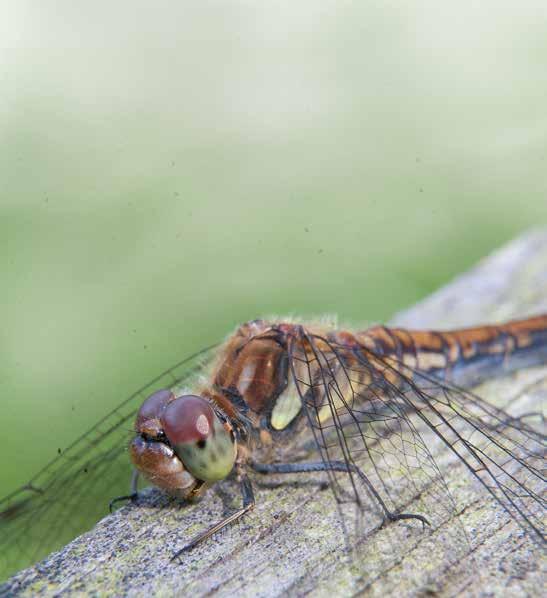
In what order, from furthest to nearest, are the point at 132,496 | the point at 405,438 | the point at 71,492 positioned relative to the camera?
the point at 71,492
the point at 405,438
the point at 132,496

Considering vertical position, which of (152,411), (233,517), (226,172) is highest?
(226,172)

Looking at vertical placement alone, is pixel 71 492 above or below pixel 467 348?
above

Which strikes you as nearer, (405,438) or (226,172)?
(405,438)

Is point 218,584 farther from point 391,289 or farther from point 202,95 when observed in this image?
point 202,95

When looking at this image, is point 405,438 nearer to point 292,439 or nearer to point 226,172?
point 292,439

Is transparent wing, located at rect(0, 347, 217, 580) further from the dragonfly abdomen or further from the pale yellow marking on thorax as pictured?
the dragonfly abdomen

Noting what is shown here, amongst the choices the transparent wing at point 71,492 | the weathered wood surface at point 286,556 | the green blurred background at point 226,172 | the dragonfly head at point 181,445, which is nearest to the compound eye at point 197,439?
the dragonfly head at point 181,445

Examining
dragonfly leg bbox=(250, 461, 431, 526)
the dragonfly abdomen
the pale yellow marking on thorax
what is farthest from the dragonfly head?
the dragonfly abdomen

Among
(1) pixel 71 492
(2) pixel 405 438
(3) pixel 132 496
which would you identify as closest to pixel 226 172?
(1) pixel 71 492

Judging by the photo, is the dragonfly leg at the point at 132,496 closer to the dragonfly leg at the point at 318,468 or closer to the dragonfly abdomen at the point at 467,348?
the dragonfly leg at the point at 318,468
